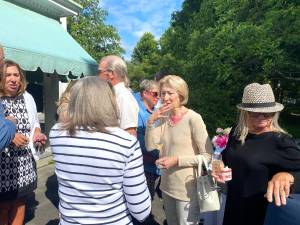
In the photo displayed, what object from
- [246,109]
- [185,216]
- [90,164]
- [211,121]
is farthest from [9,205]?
[211,121]

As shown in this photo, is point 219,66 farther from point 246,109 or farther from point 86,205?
point 86,205

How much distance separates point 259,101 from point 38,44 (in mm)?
5528

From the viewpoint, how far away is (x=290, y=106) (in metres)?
13.9

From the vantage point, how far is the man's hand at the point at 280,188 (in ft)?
6.12

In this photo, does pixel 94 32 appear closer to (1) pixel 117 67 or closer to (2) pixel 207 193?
(1) pixel 117 67

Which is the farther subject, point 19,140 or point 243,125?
point 19,140

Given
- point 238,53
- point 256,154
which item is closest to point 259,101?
point 256,154

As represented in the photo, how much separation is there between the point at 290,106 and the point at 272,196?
1309 centimetres

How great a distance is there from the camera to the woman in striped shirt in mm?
1759

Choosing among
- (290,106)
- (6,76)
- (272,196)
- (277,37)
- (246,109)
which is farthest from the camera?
(290,106)

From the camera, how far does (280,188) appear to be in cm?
192

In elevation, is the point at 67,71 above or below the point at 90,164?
above

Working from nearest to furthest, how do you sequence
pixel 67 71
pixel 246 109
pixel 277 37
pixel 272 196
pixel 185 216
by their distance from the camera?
pixel 272 196
pixel 246 109
pixel 185 216
pixel 67 71
pixel 277 37

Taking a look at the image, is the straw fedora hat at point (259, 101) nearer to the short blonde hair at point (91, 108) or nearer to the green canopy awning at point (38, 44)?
the short blonde hair at point (91, 108)
